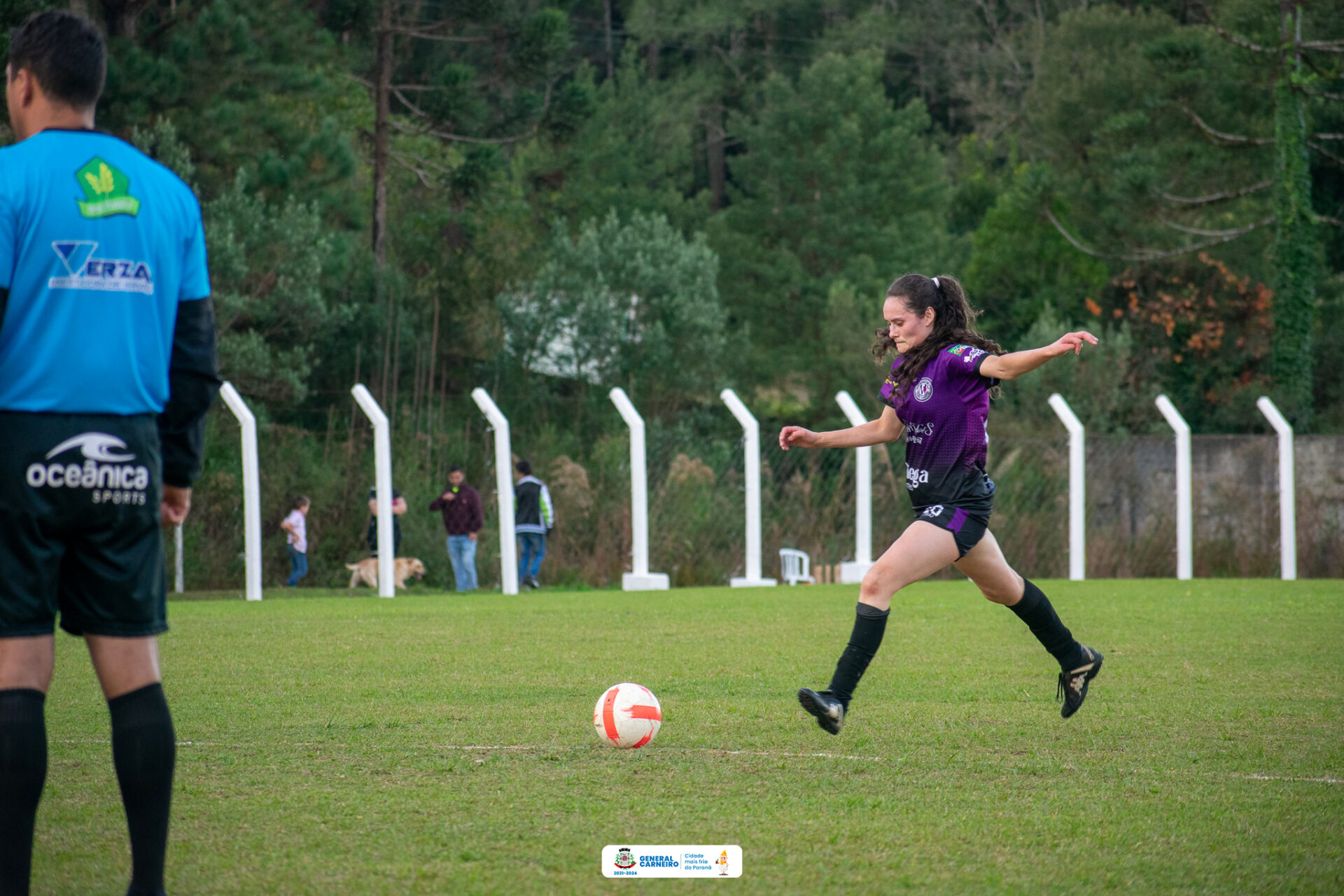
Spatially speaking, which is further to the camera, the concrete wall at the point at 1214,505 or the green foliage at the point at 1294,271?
the green foliage at the point at 1294,271

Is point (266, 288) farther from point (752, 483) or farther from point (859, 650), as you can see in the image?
point (859, 650)

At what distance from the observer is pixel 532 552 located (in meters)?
19.1

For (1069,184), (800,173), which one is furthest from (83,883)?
(800,173)

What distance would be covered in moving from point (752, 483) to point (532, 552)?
3.76m

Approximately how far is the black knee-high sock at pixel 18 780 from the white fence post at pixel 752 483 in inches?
531

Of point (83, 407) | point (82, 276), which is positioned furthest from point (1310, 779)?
point (82, 276)

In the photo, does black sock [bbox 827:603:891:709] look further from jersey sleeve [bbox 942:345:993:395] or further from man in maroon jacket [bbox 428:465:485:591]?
man in maroon jacket [bbox 428:465:485:591]

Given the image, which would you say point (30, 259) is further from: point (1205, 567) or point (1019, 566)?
point (1205, 567)

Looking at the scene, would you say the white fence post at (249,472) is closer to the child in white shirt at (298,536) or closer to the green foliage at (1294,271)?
the child in white shirt at (298,536)

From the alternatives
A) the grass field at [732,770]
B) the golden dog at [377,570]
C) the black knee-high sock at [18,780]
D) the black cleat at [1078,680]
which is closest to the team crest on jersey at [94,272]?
the black knee-high sock at [18,780]

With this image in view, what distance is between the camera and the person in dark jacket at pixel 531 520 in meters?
18.8

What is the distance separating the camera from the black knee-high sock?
317 centimetres

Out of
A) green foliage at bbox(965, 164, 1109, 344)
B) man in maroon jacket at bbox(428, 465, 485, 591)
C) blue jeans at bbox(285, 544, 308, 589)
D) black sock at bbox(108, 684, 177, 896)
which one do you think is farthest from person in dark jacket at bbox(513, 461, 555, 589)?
Answer: green foliage at bbox(965, 164, 1109, 344)

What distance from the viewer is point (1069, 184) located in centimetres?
3528
